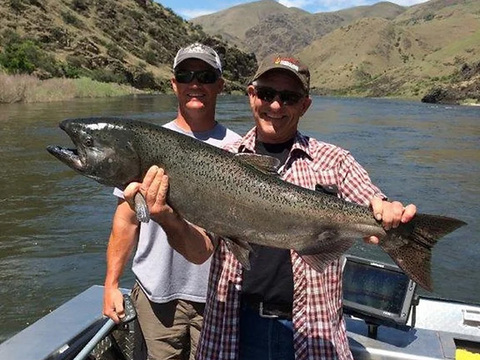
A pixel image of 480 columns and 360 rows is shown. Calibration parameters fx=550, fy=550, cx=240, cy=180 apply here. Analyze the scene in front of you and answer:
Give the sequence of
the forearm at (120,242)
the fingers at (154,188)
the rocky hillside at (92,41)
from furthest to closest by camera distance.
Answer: the rocky hillside at (92,41), the forearm at (120,242), the fingers at (154,188)

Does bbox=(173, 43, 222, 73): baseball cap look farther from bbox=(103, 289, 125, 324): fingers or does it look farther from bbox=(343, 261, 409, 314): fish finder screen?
bbox=(343, 261, 409, 314): fish finder screen

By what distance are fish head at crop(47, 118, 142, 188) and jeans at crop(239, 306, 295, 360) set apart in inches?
35.8

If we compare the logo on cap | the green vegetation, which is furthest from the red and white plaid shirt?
the green vegetation

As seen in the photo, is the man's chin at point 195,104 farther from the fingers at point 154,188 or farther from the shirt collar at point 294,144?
the fingers at point 154,188

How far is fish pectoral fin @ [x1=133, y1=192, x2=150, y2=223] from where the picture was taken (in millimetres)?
2607

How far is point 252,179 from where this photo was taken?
275cm

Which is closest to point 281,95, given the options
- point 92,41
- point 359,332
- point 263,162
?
point 263,162

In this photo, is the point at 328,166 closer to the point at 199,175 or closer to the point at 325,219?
the point at 325,219

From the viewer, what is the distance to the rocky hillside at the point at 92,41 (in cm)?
5531

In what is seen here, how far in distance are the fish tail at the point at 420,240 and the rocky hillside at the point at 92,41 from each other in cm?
4754

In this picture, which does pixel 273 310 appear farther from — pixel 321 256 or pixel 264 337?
pixel 321 256

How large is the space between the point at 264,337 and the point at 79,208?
1079 centimetres

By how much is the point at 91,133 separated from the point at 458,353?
313 centimetres

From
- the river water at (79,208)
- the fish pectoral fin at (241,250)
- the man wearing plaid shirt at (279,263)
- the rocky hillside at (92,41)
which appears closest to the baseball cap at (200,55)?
the man wearing plaid shirt at (279,263)
